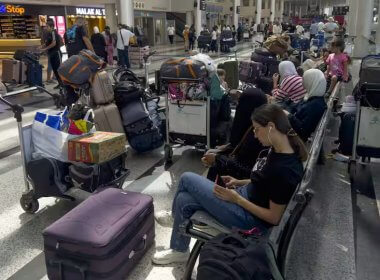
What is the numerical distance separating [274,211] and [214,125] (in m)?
2.81

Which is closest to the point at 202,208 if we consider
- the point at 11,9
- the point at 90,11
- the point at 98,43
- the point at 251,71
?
the point at 251,71

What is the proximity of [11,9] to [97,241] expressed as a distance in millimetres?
21554

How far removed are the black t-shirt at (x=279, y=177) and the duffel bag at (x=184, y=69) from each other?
2365 millimetres

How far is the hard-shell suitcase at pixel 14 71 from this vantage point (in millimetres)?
10000

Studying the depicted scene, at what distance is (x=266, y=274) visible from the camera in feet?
6.65

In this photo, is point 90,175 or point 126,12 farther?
point 126,12

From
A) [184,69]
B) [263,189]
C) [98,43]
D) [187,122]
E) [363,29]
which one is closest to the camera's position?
[263,189]

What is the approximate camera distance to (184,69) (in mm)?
4688

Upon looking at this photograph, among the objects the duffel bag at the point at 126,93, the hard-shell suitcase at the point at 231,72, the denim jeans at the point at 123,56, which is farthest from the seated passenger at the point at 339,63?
the denim jeans at the point at 123,56

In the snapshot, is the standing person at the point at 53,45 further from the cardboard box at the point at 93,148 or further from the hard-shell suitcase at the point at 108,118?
the cardboard box at the point at 93,148

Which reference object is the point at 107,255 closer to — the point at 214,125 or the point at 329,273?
the point at 329,273

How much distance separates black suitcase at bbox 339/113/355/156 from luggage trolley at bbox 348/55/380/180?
13cm

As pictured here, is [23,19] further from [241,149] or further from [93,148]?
[241,149]

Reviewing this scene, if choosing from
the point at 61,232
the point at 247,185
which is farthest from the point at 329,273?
the point at 61,232
